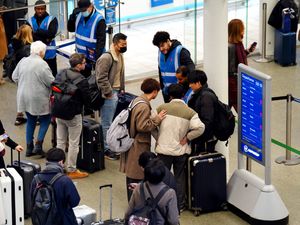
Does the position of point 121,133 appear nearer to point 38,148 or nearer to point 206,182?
point 206,182

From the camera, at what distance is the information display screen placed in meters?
9.39

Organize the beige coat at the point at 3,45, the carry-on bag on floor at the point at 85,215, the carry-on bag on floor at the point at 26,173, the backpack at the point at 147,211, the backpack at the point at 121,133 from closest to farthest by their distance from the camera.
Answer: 1. the backpack at the point at 147,211
2. the carry-on bag on floor at the point at 85,215
3. the backpack at the point at 121,133
4. the carry-on bag on floor at the point at 26,173
5. the beige coat at the point at 3,45

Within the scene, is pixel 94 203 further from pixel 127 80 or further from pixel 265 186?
pixel 127 80

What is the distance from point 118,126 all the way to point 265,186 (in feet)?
5.45

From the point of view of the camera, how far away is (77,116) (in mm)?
10773

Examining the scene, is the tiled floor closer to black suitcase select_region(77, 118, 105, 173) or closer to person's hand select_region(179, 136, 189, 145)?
black suitcase select_region(77, 118, 105, 173)

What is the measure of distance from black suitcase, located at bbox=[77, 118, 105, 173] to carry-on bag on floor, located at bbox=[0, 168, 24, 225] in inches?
73.0

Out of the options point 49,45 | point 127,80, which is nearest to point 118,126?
point 49,45

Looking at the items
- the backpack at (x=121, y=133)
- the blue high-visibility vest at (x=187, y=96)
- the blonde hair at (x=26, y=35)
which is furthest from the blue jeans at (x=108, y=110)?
the blonde hair at (x=26, y=35)

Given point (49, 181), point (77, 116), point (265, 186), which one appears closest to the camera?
point (49, 181)

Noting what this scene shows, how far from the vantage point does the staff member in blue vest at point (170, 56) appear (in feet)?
35.6

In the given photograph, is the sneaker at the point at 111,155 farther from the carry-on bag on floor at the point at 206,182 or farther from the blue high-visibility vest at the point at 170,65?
the carry-on bag on floor at the point at 206,182

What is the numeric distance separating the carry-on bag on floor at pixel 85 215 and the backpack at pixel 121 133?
81cm

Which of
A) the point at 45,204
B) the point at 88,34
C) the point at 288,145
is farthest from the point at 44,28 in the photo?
the point at 45,204
